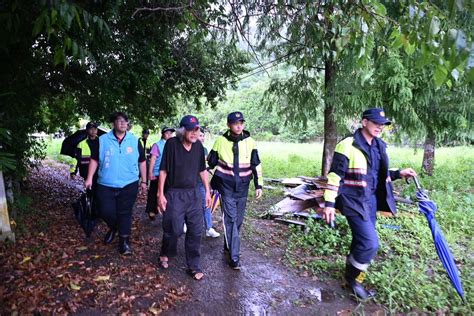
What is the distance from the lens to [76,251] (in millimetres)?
5352

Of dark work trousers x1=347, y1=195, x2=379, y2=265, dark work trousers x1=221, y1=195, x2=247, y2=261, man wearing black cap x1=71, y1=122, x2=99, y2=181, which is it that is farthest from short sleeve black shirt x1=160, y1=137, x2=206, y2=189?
man wearing black cap x1=71, y1=122, x2=99, y2=181

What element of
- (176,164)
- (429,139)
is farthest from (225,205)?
(429,139)

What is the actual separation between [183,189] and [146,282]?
4.03 ft

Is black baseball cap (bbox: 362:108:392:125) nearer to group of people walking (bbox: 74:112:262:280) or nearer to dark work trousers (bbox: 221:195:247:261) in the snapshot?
group of people walking (bbox: 74:112:262:280)

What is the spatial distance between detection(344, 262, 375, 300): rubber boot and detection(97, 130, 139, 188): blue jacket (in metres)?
3.20

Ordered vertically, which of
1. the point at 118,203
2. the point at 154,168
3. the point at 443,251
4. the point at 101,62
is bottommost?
the point at 443,251

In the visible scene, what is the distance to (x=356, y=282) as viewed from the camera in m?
4.19

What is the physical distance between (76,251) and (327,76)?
7.13m

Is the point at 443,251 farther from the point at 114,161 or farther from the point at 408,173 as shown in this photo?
the point at 114,161

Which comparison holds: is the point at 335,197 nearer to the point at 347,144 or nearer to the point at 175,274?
the point at 347,144

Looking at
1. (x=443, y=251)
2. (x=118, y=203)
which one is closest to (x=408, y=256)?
(x=443, y=251)

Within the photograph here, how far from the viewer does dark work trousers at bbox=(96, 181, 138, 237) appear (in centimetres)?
496

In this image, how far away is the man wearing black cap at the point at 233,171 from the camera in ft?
15.6

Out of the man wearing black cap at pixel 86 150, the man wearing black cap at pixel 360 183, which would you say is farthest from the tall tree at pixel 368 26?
the man wearing black cap at pixel 86 150
